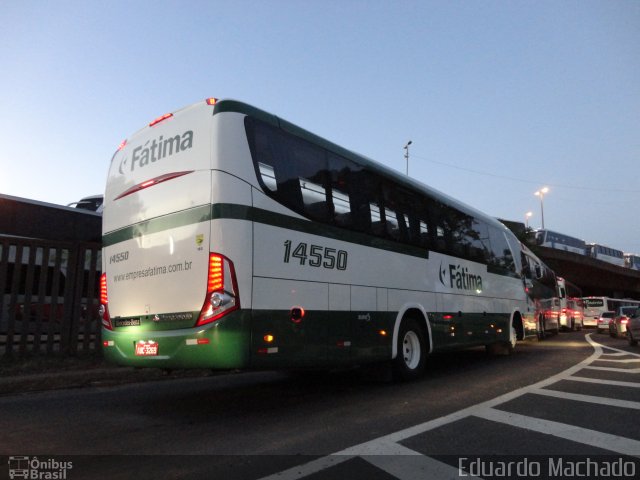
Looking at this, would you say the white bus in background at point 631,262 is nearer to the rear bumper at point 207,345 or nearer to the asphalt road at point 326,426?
the asphalt road at point 326,426

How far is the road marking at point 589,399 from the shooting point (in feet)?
19.6

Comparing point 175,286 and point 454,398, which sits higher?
point 175,286

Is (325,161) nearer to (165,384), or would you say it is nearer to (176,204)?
(176,204)

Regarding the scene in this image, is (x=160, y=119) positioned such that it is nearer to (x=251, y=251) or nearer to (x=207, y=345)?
(x=251, y=251)

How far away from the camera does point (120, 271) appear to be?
21.2 ft

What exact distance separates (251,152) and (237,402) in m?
3.43

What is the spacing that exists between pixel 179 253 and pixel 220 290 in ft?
2.62

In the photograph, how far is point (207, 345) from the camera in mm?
5227

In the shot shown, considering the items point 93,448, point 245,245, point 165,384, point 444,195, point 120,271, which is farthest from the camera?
point 444,195

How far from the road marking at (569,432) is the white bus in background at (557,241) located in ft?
164

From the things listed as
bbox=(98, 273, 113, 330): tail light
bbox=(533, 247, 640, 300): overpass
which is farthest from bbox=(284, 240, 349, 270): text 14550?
bbox=(533, 247, 640, 300): overpass

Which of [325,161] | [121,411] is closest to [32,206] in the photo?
[121,411]

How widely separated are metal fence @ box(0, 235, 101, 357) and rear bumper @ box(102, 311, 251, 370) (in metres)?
5.19

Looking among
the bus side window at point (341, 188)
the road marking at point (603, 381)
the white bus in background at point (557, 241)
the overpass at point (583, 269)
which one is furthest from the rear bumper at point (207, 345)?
the white bus in background at point (557, 241)
